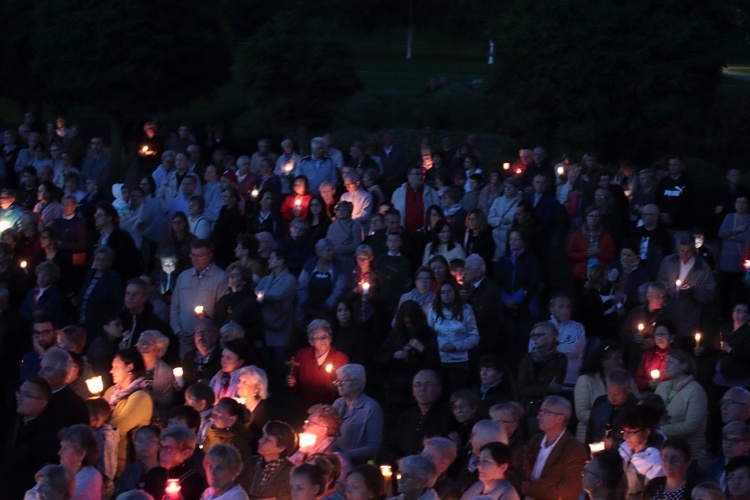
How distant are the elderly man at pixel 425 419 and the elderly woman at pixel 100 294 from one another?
3525 millimetres

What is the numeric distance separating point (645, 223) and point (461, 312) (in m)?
3.11

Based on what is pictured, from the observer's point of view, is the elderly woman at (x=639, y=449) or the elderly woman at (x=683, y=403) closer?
the elderly woman at (x=639, y=449)

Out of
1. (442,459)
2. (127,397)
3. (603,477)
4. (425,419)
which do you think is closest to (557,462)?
(603,477)

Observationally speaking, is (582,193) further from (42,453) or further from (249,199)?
(42,453)

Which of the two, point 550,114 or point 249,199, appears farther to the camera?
point 550,114

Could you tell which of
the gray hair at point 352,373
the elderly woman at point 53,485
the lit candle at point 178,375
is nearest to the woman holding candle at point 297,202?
the lit candle at point 178,375

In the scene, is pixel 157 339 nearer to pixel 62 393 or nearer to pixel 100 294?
pixel 62 393

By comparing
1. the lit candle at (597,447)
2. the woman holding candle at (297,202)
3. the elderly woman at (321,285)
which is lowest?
the woman holding candle at (297,202)

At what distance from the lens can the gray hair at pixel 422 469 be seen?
6.51 m

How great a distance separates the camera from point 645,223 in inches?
470

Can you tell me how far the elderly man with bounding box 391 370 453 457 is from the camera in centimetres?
789

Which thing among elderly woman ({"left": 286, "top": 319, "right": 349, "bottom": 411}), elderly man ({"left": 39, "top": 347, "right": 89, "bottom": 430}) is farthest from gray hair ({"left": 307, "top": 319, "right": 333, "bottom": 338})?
elderly man ({"left": 39, "top": 347, "right": 89, "bottom": 430})

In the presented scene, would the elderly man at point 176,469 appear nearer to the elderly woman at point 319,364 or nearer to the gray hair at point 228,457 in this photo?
the gray hair at point 228,457

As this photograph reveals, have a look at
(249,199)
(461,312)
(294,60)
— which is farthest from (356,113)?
(461,312)
